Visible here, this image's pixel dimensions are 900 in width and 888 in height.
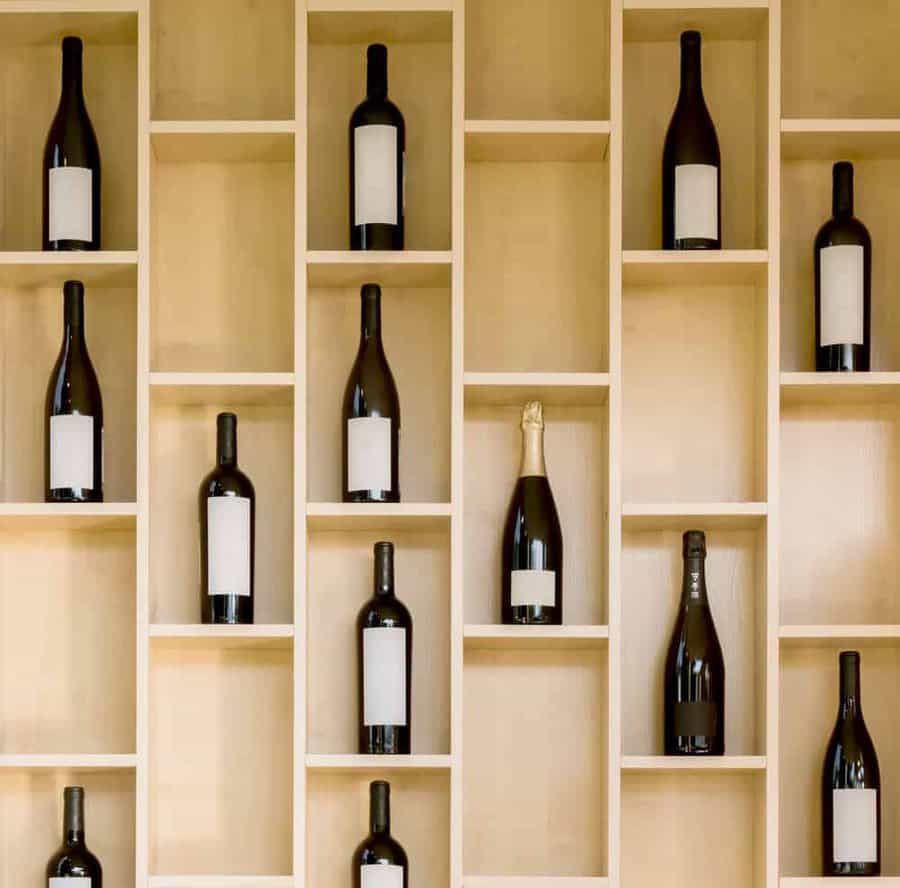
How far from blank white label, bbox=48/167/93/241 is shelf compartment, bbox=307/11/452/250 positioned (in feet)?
1.09

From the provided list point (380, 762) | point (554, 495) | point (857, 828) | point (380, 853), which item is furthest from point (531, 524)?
point (857, 828)

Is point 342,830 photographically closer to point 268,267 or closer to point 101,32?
point 268,267

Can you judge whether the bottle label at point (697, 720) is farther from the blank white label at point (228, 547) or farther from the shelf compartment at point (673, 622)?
the blank white label at point (228, 547)

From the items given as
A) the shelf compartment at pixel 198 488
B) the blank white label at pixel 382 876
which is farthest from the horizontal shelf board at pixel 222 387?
the blank white label at pixel 382 876

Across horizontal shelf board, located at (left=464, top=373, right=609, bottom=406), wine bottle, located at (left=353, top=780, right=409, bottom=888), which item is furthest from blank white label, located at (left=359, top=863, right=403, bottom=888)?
horizontal shelf board, located at (left=464, top=373, right=609, bottom=406)

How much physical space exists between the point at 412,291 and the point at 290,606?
0.50 metres

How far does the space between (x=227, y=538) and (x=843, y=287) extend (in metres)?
0.92

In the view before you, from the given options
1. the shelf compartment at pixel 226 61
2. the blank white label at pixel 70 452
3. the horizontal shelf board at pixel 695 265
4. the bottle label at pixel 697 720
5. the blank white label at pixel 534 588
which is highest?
the shelf compartment at pixel 226 61

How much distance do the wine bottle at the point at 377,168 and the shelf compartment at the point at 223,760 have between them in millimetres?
622

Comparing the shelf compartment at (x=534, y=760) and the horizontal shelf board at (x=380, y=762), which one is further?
the shelf compartment at (x=534, y=760)

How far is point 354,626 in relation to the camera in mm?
2279

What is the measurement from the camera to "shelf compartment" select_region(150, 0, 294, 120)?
234 centimetres

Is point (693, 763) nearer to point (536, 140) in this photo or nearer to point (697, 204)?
point (697, 204)

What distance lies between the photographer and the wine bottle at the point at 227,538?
215 cm
